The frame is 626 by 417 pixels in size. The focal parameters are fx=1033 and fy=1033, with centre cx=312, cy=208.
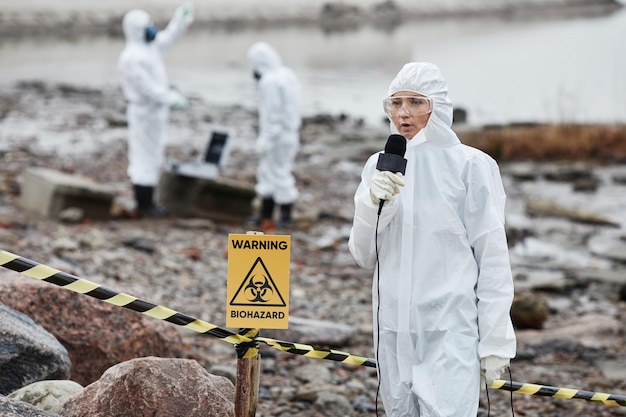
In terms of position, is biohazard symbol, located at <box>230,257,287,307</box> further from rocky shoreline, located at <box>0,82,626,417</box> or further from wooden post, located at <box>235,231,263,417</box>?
rocky shoreline, located at <box>0,82,626,417</box>

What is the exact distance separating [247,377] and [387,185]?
0.96 meters

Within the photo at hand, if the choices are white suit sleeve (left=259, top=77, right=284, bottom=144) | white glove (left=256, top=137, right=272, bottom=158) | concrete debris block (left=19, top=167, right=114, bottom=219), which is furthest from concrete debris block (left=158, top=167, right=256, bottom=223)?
white suit sleeve (left=259, top=77, right=284, bottom=144)

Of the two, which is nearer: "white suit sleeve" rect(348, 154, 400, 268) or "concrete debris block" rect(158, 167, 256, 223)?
"white suit sleeve" rect(348, 154, 400, 268)

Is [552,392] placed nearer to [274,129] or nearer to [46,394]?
[46,394]

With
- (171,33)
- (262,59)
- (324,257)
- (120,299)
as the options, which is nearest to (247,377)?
(120,299)

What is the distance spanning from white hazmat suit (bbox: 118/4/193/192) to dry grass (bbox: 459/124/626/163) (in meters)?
8.28

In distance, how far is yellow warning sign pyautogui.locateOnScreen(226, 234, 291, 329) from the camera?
13.4ft

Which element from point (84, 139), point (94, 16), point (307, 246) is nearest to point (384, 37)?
point (94, 16)

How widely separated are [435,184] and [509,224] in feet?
32.6

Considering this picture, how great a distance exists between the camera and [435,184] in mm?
4180

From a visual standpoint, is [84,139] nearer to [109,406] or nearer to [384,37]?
[109,406]

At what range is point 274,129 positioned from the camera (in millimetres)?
11641

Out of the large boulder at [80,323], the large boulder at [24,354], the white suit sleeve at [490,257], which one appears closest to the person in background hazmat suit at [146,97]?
the large boulder at [80,323]

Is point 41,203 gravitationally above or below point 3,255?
below
